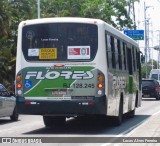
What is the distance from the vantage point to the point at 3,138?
14.6 meters

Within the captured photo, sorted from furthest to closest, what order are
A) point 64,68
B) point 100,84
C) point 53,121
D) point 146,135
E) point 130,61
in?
point 130,61
point 53,121
point 64,68
point 100,84
point 146,135

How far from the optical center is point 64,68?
15.9 m

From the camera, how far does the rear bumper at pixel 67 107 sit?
15586 millimetres

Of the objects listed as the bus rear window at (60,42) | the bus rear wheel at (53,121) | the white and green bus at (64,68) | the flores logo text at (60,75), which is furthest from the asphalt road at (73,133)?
the bus rear window at (60,42)

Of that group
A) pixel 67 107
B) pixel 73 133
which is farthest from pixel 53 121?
pixel 67 107

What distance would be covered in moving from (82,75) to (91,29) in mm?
1388

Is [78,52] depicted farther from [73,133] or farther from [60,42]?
[73,133]

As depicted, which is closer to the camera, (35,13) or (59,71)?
(59,71)

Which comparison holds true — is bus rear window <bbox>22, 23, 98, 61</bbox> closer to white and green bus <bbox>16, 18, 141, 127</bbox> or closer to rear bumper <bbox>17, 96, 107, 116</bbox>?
white and green bus <bbox>16, 18, 141, 127</bbox>

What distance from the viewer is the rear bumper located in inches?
614

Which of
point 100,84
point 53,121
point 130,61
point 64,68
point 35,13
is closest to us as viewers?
point 100,84

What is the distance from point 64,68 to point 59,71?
18 cm

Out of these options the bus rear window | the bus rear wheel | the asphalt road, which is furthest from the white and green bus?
the bus rear wheel

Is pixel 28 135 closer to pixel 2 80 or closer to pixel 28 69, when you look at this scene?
pixel 28 69
